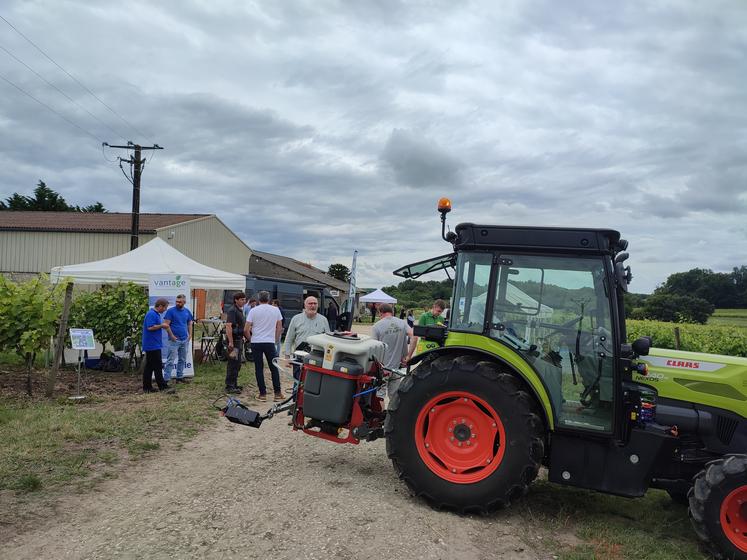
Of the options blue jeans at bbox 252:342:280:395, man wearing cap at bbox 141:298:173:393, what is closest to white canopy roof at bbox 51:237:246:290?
man wearing cap at bbox 141:298:173:393

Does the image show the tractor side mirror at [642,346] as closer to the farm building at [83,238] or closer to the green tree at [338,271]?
the farm building at [83,238]

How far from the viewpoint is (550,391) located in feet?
14.0

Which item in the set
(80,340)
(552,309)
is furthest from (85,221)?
(552,309)

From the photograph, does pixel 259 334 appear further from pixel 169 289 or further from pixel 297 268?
pixel 297 268

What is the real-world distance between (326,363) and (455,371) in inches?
52.8

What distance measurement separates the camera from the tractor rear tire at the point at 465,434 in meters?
4.10

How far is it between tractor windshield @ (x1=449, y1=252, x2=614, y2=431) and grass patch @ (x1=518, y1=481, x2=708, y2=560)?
79cm

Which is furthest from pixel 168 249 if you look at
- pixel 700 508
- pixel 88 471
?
pixel 700 508

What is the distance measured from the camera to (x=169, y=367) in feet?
31.7

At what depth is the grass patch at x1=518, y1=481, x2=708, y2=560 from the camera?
12.4ft

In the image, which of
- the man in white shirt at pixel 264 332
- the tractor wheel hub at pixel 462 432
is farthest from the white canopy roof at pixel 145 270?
the tractor wheel hub at pixel 462 432

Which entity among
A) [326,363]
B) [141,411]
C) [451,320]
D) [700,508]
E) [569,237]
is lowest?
[141,411]

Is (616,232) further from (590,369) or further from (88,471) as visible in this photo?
(88,471)

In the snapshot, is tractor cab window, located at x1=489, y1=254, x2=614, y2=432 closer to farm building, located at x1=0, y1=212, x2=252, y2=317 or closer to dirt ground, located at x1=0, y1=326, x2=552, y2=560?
dirt ground, located at x1=0, y1=326, x2=552, y2=560
